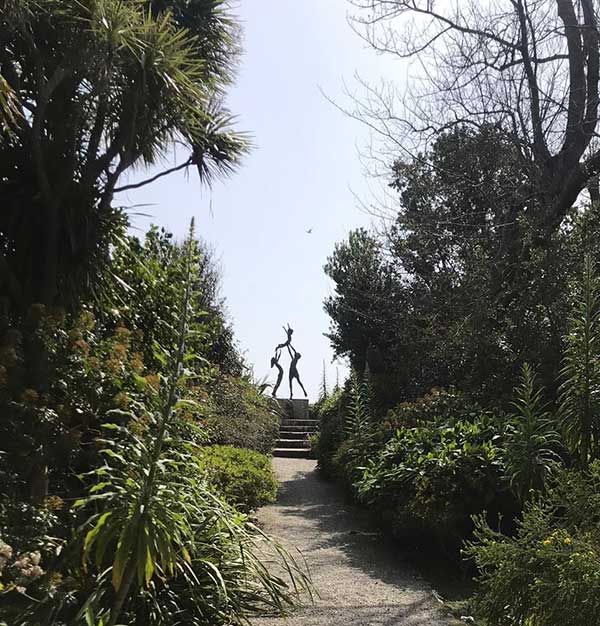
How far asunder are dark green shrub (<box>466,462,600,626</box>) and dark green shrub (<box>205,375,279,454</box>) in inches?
262

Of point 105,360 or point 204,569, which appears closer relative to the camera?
point 204,569

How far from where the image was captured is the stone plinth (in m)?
22.3

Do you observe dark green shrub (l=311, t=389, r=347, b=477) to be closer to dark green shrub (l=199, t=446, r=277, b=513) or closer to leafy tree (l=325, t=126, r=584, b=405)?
leafy tree (l=325, t=126, r=584, b=405)

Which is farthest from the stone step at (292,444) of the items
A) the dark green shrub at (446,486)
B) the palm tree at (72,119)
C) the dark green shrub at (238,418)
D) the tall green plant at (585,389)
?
the tall green plant at (585,389)

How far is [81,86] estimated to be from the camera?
19.5 ft

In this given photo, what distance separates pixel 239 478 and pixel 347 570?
194 cm

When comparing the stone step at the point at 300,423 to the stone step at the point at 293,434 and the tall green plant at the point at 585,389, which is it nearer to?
the stone step at the point at 293,434

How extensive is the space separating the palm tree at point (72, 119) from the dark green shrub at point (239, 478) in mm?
2262


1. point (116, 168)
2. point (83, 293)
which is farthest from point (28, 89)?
point (83, 293)

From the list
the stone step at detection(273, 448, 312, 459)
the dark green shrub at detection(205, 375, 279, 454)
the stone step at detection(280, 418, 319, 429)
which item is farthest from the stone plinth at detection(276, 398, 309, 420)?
the dark green shrub at detection(205, 375, 279, 454)

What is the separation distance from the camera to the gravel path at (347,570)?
383cm

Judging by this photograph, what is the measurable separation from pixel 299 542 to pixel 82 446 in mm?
2791

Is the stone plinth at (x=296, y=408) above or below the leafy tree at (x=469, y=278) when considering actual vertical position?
below

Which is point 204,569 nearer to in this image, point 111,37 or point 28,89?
point 111,37
